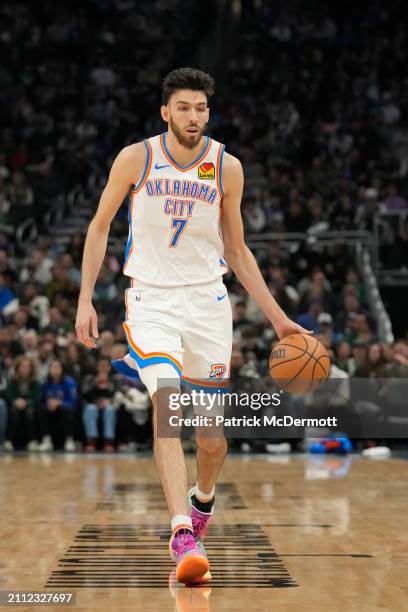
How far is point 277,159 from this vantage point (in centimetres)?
1994

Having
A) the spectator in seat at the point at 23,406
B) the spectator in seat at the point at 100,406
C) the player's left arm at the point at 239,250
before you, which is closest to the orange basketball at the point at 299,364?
the player's left arm at the point at 239,250

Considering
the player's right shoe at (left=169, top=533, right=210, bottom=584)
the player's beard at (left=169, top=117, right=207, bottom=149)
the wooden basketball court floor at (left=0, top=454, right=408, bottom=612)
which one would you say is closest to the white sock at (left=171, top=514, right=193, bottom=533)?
the player's right shoe at (left=169, top=533, right=210, bottom=584)

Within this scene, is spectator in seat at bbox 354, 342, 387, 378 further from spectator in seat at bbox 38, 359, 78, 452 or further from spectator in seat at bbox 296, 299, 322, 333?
spectator in seat at bbox 38, 359, 78, 452

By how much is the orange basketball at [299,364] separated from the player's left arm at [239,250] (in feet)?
0.26

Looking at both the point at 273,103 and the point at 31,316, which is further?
the point at 273,103

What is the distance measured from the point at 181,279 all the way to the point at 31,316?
10617mm

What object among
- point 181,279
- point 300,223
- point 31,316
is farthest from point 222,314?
point 300,223

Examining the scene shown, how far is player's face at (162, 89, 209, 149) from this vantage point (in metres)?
4.95

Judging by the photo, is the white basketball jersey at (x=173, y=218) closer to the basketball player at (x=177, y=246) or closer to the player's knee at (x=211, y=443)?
the basketball player at (x=177, y=246)

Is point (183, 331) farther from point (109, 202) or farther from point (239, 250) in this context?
point (109, 202)

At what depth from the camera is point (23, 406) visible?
44.8 ft

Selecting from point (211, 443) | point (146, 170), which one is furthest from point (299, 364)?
point (146, 170)

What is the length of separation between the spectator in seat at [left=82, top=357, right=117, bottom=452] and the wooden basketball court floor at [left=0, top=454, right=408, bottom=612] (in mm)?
3270

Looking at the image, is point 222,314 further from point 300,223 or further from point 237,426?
point 300,223
